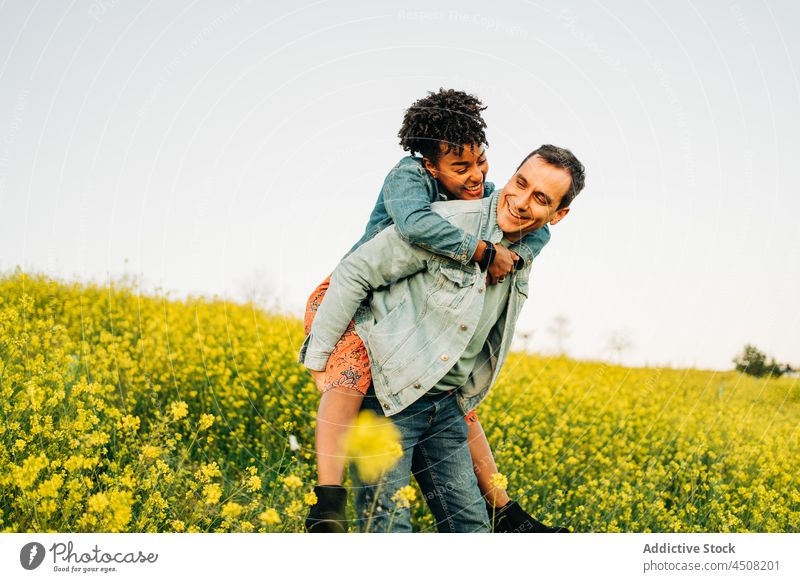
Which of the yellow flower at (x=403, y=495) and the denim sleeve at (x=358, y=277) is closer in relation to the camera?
the yellow flower at (x=403, y=495)

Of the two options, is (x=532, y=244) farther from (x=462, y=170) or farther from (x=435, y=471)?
(x=435, y=471)

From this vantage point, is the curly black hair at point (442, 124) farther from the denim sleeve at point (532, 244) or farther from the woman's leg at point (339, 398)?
the woman's leg at point (339, 398)

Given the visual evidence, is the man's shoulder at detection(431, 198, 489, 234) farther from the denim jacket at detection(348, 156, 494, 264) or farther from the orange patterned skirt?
the orange patterned skirt

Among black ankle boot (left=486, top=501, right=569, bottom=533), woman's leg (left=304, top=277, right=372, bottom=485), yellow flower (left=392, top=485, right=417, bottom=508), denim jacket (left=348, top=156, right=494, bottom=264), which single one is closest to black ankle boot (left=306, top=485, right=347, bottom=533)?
woman's leg (left=304, top=277, right=372, bottom=485)

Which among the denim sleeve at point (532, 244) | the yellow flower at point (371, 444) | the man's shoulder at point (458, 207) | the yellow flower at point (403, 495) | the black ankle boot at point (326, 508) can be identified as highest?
the man's shoulder at point (458, 207)

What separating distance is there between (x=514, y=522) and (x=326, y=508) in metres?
0.88

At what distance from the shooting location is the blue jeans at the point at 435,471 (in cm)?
272

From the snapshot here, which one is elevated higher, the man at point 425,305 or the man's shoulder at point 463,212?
the man's shoulder at point 463,212

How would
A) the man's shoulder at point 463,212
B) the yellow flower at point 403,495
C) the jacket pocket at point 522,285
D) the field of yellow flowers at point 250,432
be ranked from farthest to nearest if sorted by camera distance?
1. the field of yellow flowers at point 250,432
2. the jacket pocket at point 522,285
3. the man's shoulder at point 463,212
4. the yellow flower at point 403,495

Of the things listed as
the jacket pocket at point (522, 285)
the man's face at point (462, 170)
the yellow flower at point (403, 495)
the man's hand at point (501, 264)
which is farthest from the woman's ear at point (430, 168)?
the yellow flower at point (403, 495)

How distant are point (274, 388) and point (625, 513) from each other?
237cm

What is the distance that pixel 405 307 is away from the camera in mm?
2658

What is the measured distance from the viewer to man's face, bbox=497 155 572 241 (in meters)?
2.62
